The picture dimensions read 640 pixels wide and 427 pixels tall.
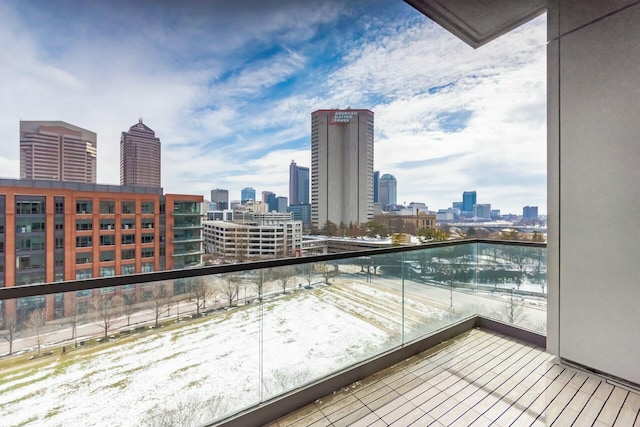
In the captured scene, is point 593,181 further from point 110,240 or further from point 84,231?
point 84,231

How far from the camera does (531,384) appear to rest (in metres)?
1.86

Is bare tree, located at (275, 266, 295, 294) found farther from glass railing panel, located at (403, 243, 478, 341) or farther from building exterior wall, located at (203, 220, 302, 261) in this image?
building exterior wall, located at (203, 220, 302, 261)

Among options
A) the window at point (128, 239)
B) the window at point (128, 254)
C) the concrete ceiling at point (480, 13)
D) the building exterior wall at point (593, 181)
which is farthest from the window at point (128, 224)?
the building exterior wall at point (593, 181)

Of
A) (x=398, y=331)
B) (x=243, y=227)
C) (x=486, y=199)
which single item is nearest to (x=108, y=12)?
(x=243, y=227)

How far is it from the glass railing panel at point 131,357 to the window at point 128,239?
17332 mm

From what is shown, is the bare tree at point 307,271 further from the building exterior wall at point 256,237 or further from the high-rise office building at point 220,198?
Result: the high-rise office building at point 220,198

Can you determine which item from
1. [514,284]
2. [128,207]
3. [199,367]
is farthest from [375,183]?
[128,207]

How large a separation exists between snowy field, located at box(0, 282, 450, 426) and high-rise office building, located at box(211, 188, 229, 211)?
10242mm

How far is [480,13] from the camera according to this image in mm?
2412

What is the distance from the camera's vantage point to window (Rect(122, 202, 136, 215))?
49.8 feet

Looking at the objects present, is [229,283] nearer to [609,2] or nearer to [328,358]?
[328,358]

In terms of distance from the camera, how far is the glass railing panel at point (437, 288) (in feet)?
7.75

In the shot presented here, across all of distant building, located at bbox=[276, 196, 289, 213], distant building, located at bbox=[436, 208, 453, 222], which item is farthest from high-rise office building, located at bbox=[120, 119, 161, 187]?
distant building, located at bbox=[436, 208, 453, 222]

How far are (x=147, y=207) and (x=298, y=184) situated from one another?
31.0ft
